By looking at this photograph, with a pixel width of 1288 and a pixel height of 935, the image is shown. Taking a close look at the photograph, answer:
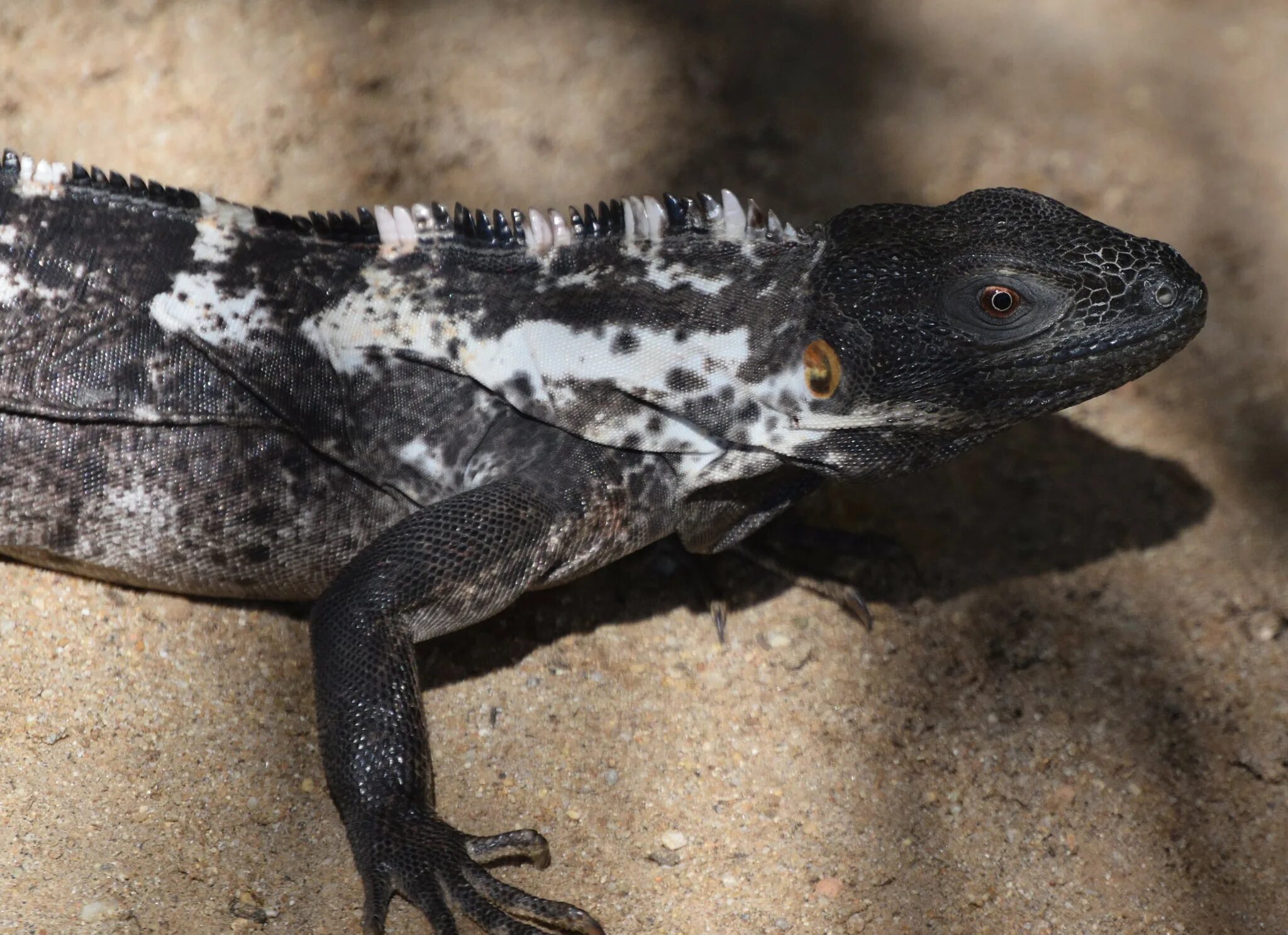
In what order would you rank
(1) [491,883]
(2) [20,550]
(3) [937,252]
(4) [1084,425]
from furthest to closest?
(4) [1084,425]
(2) [20,550]
(3) [937,252]
(1) [491,883]

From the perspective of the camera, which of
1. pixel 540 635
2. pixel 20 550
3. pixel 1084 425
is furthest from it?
pixel 1084 425

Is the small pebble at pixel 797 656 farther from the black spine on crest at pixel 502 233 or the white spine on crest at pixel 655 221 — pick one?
the black spine on crest at pixel 502 233

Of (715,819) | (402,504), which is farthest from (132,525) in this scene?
(715,819)

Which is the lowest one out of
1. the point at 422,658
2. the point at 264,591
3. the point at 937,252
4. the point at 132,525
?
the point at 422,658

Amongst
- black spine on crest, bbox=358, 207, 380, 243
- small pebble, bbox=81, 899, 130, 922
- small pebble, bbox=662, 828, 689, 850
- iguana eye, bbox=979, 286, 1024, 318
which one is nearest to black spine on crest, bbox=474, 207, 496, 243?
black spine on crest, bbox=358, 207, 380, 243

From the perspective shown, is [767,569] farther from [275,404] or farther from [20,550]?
[20,550]

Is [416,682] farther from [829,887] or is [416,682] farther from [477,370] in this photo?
[829,887]

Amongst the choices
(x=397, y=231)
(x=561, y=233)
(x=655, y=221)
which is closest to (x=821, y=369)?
(x=655, y=221)

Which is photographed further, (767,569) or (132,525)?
(767,569)
